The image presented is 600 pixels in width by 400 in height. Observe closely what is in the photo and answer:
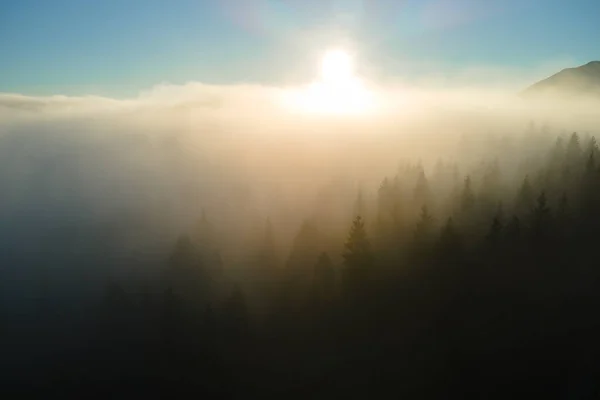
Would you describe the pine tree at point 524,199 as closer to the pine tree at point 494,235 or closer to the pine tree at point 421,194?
the pine tree at point 494,235

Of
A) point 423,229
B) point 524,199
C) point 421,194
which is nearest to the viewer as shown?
point 423,229

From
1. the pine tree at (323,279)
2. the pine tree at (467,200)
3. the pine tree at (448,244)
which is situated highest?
the pine tree at (467,200)

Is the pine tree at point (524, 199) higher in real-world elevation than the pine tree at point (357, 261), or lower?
higher

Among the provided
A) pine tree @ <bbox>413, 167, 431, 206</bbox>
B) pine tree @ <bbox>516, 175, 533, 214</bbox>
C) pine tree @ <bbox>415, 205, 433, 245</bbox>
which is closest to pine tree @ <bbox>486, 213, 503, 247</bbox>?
pine tree @ <bbox>415, 205, 433, 245</bbox>

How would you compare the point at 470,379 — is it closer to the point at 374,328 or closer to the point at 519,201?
the point at 374,328

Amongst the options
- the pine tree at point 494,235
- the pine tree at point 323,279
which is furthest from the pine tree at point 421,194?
the pine tree at point 323,279

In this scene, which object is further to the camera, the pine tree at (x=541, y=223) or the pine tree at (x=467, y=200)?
the pine tree at (x=467, y=200)

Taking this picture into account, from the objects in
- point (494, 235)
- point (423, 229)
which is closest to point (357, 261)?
point (423, 229)

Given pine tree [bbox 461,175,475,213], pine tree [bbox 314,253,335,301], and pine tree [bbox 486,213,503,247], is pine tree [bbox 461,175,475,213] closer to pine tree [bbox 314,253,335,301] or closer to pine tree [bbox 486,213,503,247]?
pine tree [bbox 486,213,503,247]

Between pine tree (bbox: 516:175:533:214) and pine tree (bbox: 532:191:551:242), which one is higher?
pine tree (bbox: 516:175:533:214)

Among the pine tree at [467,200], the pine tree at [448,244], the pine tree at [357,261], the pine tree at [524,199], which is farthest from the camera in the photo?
the pine tree at [467,200]

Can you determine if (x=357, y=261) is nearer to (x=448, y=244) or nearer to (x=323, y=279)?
(x=323, y=279)

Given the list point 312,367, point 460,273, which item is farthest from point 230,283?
point 460,273

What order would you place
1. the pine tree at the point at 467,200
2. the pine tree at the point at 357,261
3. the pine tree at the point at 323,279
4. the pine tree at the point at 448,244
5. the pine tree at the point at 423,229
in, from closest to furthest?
the pine tree at the point at 357,261
the pine tree at the point at 323,279
the pine tree at the point at 448,244
the pine tree at the point at 423,229
the pine tree at the point at 467,200
